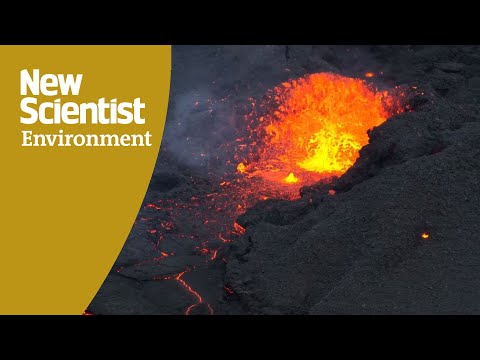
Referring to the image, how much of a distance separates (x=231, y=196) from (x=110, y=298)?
2457mm

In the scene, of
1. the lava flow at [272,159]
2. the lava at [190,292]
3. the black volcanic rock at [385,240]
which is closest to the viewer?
the black volcanic rock at [385,240]

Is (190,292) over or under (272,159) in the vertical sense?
under

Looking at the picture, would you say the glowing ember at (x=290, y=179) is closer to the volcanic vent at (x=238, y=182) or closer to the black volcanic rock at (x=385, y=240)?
the volcanic vent at (x=238, y=182)

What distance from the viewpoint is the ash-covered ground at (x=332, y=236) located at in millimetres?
7723

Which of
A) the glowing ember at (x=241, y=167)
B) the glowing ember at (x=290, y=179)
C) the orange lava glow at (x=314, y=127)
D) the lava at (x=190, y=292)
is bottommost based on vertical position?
the lava at (x=190, y=292)

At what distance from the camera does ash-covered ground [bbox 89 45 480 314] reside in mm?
7723

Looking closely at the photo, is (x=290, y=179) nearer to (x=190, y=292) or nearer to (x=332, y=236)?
(x=332, y=236)

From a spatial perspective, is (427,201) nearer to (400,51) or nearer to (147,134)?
(147,134)

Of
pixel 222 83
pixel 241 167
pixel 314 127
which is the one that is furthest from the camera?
pixel 222 83

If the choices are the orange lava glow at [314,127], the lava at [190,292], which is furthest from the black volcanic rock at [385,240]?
the orange lava glow at [314,127]

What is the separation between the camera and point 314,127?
Result: 11367mm

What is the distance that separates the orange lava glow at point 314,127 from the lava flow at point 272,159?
0.01 metres

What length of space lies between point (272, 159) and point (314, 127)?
0.70 metres

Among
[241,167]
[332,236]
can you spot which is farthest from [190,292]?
[241,167]
